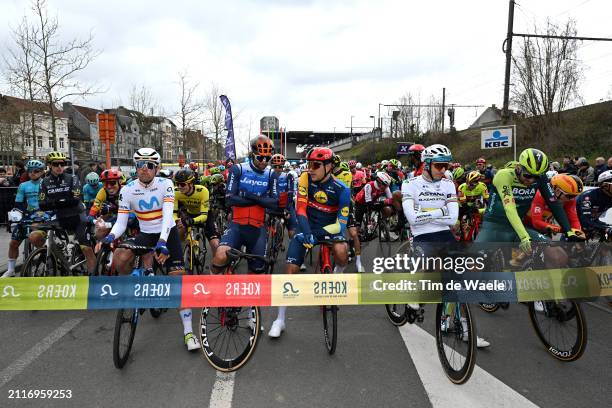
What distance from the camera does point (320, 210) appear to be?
4758 mm

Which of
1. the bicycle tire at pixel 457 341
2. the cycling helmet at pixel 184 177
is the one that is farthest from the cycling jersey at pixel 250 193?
the bicycle tire at pixel 457 341

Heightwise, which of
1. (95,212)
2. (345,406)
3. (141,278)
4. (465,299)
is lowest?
(345,406)

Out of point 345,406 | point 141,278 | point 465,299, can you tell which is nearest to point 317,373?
point 345,406

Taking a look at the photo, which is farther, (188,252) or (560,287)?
(188,252)

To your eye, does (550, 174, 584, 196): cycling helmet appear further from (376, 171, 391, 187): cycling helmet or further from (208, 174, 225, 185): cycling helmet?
(208, 174, 225, 185): cycling helmet

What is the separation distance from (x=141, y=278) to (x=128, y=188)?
1.35 meters

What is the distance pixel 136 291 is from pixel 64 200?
3844mm

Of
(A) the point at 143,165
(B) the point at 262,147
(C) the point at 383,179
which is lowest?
(C) the point at 383,179

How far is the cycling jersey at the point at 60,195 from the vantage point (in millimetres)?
6340

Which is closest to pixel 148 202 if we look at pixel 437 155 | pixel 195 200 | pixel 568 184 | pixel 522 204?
pixel 195 200

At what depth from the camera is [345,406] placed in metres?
3.25

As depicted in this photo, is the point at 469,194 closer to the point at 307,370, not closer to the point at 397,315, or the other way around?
the point at 397,315

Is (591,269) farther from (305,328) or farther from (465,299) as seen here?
(305,328)

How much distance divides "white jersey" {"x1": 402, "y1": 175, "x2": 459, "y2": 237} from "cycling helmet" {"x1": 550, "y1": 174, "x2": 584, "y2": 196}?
1425mm
